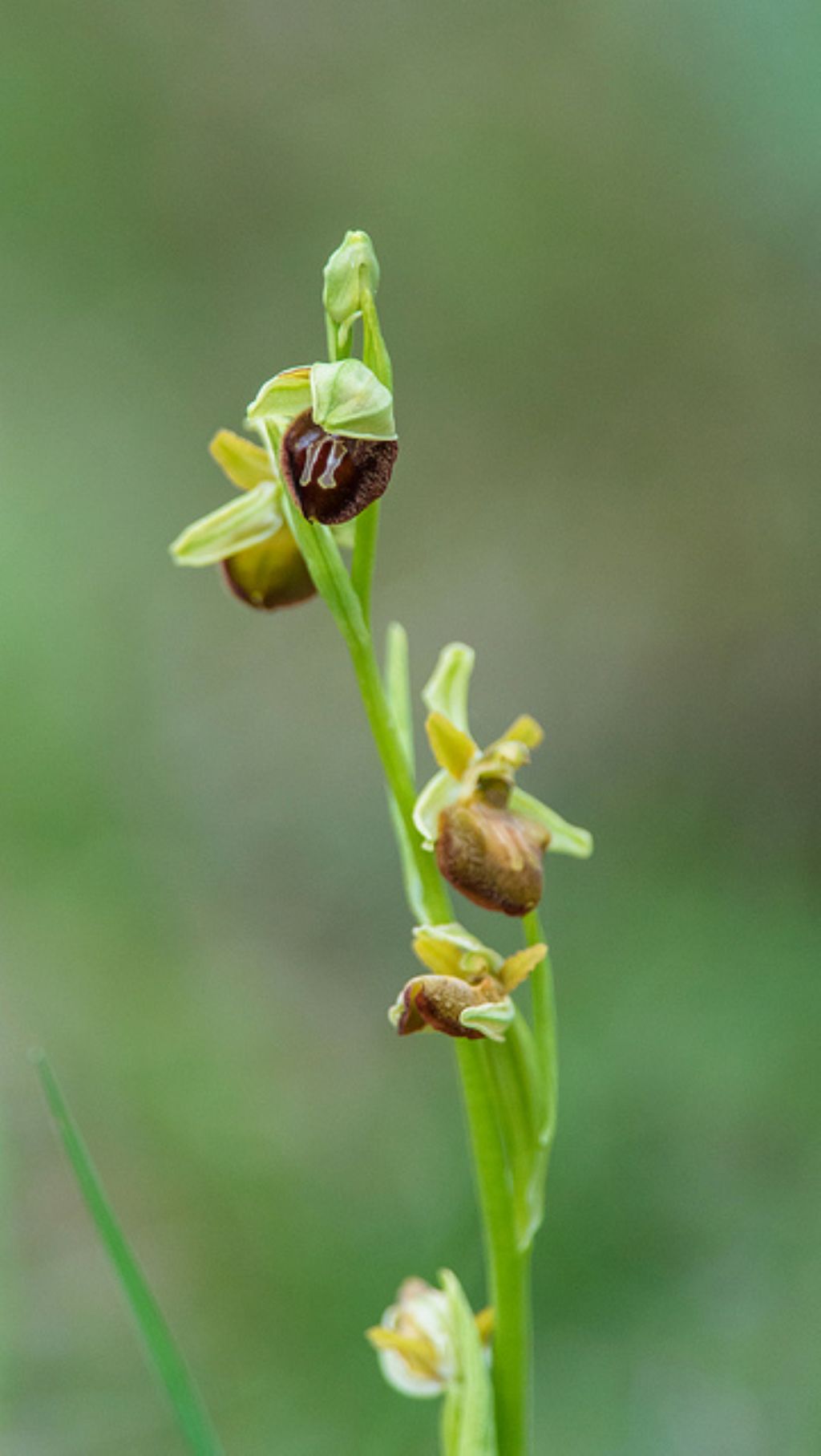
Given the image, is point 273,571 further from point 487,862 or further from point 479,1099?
point 479,1099

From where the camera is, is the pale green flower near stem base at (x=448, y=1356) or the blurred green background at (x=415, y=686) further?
the blurred green background at (x=415, y=686)

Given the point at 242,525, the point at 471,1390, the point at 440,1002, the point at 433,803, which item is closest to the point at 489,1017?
the point at 440,1002

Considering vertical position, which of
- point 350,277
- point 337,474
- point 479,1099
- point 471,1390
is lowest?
point 471,1390

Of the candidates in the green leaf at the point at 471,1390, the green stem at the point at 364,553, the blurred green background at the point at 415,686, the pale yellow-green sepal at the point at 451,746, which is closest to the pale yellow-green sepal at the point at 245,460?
the green stem at the point at 364,553

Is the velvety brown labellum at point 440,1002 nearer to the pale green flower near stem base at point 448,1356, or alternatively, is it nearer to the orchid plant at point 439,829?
the orchid plant at point 439,829

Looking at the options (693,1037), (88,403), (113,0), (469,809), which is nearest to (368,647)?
(469,809)

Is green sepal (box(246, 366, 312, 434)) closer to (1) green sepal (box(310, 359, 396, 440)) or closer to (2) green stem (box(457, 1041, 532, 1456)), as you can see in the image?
(1) green sepal (box(310, 359, 396, 440))

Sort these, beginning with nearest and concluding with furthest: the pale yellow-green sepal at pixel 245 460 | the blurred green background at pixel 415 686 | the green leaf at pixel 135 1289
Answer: the green leaf at pixel 135 1289
the pale yellow-green sepal at pixel 245 460
the blurred green background at pixel 415 686

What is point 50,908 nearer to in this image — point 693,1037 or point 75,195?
point 693,1037
